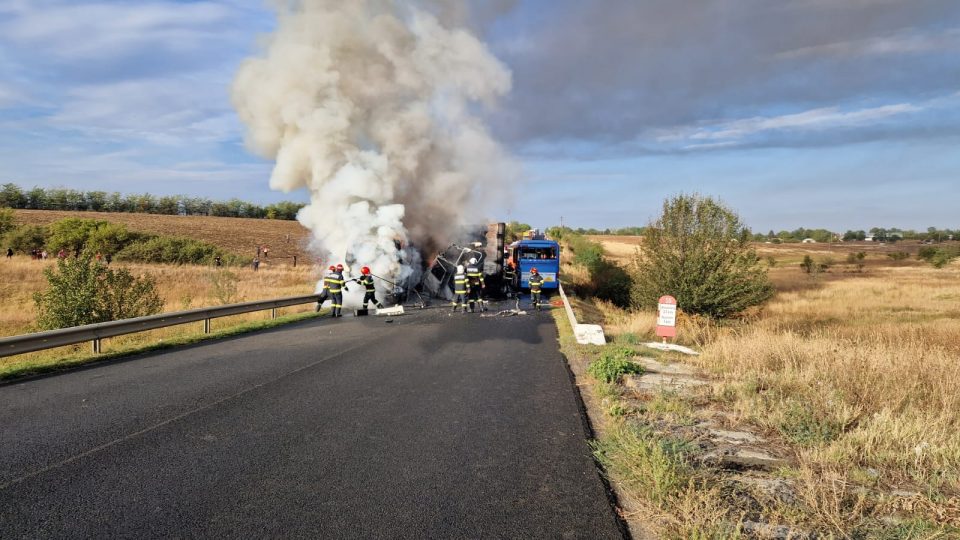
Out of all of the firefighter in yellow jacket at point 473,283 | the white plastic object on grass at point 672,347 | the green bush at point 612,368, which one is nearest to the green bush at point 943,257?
the firefighter in yellow jacket at point 473,283

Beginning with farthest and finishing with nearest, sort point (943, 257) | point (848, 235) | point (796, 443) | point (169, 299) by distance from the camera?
point (848, 235) < point (943, 257) < point (169, 299) < point (796, 443)

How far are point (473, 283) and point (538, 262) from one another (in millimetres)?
9622

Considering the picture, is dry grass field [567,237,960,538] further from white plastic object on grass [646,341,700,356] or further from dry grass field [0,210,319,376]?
dry grass field [0,210,319,376]

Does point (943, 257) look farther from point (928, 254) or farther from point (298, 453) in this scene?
point (298, 453)

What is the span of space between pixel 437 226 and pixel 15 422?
81.7ft

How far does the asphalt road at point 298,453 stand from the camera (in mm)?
3564

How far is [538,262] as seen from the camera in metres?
27.5

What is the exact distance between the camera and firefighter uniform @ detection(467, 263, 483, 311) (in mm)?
18281

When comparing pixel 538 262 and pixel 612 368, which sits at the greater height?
pixel 538 262

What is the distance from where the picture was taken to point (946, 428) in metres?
5.14

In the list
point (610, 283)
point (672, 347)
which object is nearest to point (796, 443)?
point (672, 347)

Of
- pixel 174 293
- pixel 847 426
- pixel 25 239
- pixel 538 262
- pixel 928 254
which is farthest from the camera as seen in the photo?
pixel 928 254

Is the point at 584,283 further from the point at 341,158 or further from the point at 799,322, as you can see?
the point at 341,158

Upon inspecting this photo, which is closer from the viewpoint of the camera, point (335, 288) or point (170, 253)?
point (335, 288)
